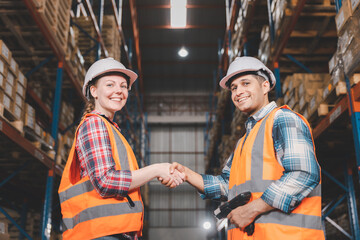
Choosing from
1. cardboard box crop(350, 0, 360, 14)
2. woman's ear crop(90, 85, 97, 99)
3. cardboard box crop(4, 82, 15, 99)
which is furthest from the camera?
cardboard box crop(4, 82, 15, 99)

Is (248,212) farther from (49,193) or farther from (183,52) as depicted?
(183,52)

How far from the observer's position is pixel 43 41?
693cm

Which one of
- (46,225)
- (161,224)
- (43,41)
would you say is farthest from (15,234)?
(161,224)

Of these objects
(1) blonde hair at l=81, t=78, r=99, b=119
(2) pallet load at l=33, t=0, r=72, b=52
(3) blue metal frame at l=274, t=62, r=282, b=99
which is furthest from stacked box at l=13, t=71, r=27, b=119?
(3) blue metal frame at l=274, t=62, r=282, b=99

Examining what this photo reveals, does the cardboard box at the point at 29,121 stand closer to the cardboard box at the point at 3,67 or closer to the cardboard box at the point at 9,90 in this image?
the cardboard box at the point at 9,90

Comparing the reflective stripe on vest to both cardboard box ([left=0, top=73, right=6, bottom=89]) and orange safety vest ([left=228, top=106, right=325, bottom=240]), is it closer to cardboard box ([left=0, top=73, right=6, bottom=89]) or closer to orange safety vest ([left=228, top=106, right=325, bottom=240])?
orange safety vest ([left=228, top=106, right=325, bottom=240])

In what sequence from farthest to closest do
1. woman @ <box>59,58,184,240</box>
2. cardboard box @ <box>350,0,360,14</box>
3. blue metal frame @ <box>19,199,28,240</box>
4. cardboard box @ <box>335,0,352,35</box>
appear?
blue metal frame @ <box>19,199,28,240</box> < cardboard box @ <box>335,0,352,35</box> < cardboard box @ <box>350,0,360,14</box> < woman @ <box>59,58,184,240</box>

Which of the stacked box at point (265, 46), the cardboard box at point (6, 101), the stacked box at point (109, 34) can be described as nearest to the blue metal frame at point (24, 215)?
the stacked box at point (109, 34)

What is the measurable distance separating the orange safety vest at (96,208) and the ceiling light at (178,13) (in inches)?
615

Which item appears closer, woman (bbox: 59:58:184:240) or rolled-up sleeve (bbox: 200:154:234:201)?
woman (bbox: 59:58:184:240)

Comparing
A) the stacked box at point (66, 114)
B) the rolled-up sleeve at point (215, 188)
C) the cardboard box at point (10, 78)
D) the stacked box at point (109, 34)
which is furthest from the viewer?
the stacked box at point (109, 34)

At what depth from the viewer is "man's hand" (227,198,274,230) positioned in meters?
2.16

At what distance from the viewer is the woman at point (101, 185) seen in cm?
221

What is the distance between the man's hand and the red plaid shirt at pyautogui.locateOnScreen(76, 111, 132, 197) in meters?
0.64
